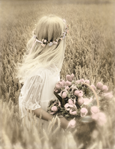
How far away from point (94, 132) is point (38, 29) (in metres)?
0.49

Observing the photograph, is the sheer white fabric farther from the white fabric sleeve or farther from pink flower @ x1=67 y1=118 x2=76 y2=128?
pink flower @ x1=67 y1=118 x2=76 y2=128

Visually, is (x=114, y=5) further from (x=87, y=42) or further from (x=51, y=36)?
(x=51, y=36)

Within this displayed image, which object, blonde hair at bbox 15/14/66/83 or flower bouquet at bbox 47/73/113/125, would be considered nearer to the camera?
flower bouquet at bbox 47/73/113/125

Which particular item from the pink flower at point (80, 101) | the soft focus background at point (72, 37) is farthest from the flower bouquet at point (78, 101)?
the soft focus background at point (72, 37)

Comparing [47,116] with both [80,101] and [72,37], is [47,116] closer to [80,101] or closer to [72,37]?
[80,101]

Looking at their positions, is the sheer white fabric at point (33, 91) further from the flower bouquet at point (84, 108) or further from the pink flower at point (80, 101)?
the pink flower at point (80, 101)

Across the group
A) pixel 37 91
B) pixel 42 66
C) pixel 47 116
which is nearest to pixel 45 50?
pixel 42 66

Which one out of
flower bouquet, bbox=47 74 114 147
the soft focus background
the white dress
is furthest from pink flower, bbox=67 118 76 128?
the soft focus background

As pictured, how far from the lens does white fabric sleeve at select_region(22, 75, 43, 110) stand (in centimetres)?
79

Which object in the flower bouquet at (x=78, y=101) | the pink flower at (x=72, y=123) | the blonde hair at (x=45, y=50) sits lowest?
the pink flower at (x=72, y=123)

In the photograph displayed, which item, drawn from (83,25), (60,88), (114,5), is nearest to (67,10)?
(83,25)

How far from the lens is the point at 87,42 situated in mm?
962

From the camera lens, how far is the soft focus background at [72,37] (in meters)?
0.88

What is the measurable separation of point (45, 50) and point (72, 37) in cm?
23
